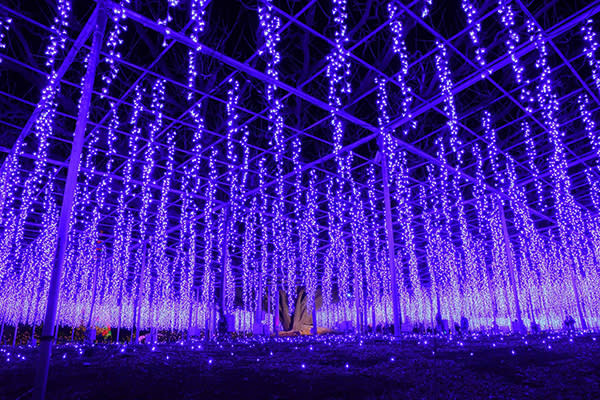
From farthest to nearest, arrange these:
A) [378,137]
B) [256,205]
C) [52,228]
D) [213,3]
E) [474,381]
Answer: [52,228]
[256,205]
[378,137]
[213,3]
[474,381]

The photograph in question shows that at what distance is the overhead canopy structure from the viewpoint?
7.25m

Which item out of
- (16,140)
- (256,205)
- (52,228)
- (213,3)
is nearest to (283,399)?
(213,3)

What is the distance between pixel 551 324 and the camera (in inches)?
1067

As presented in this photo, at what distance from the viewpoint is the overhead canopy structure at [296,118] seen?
23.8 ft

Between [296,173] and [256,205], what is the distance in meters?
3.87

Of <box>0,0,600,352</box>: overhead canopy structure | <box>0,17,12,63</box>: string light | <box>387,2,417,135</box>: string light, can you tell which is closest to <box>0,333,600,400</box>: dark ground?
<box>0,0,600,352</box>: overhead canopy structure

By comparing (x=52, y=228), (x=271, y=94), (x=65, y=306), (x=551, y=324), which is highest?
(x=271, y=94)

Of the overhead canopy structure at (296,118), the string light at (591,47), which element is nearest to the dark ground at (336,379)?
the overhead canopy structure at (296,118)

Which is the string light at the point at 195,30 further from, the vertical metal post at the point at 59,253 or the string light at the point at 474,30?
the string light at the point at 474,30

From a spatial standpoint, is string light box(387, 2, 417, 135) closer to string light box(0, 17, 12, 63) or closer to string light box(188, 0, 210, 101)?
string light box(188, 0, 210, 101)

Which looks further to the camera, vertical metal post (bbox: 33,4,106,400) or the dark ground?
the dark ground

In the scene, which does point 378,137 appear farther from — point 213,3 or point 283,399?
point 283,399

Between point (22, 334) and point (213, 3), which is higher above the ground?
point (213, 3)

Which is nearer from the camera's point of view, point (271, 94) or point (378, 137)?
point (271, 94)
